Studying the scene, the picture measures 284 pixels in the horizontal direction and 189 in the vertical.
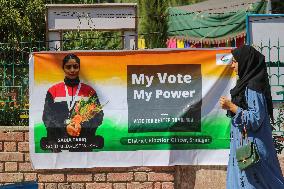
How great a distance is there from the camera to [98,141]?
666 centimetres

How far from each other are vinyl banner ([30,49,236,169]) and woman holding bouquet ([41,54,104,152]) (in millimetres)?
11

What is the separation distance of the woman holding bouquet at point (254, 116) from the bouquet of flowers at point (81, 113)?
2.10 metres

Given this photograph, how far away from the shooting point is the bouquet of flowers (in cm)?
665

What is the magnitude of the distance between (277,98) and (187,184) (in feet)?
4.80

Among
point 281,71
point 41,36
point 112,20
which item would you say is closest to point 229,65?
point 281,71

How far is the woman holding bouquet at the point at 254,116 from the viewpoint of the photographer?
15.8 feet

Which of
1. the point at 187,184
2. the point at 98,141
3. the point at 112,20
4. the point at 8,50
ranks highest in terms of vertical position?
the point at 112,20

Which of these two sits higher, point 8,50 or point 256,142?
point 8,50

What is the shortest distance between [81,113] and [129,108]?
0.54 metres

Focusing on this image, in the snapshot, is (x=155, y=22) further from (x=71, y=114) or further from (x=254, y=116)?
(x=254, y=116)

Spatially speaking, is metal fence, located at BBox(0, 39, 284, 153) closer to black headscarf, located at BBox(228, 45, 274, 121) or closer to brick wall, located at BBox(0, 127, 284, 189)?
brick wall, located at BBox(0, 127, 284, 189)

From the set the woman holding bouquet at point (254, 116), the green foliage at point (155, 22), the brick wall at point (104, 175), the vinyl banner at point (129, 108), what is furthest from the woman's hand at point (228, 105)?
the green foliage at point (155, 22)

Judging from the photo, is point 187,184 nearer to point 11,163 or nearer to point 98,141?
point 98,141

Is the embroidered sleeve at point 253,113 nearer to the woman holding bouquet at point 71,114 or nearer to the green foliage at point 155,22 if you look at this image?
the woman holding bouquet at point 71,114
